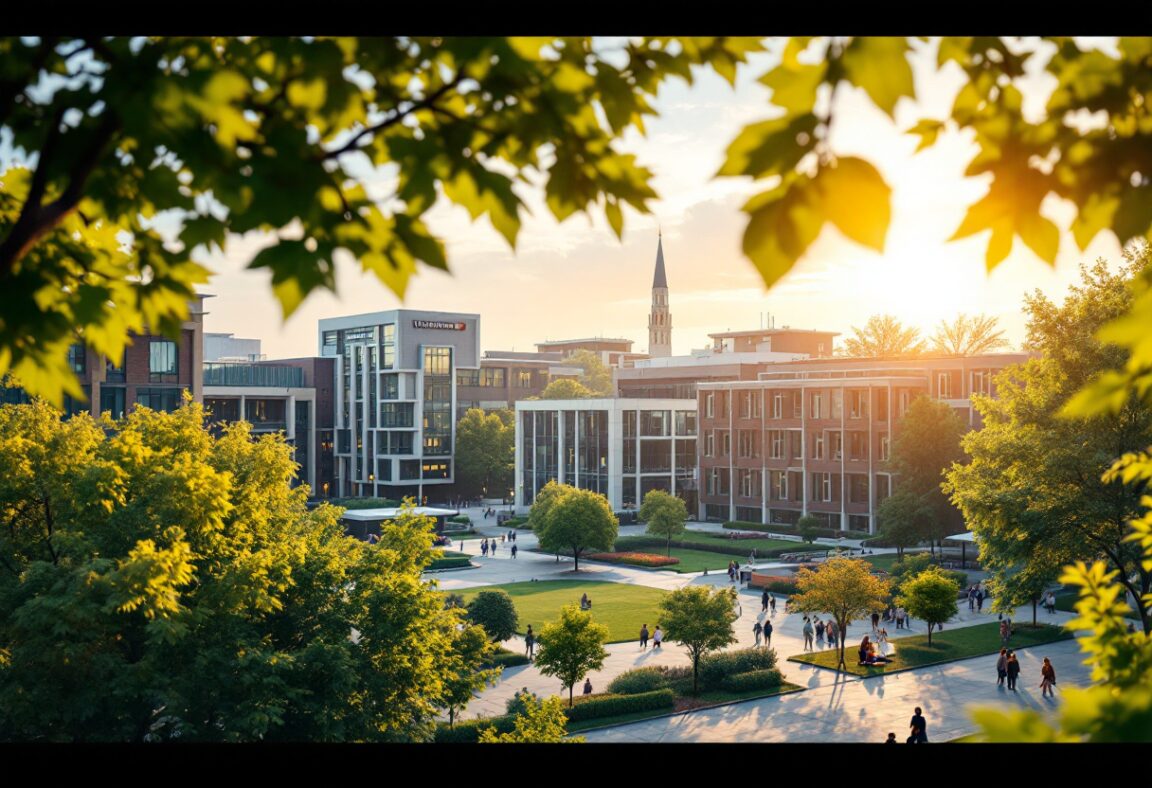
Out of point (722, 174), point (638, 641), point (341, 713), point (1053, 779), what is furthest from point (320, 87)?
point (638, 641)

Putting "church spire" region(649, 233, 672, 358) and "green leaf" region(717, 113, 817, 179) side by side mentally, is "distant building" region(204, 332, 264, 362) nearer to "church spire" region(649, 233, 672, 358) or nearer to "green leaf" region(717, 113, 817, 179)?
"church spire" region(649, 233, 672, 358)

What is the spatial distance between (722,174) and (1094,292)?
25.8m

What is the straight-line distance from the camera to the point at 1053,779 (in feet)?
17.8

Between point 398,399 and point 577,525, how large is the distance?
3936 centimetres

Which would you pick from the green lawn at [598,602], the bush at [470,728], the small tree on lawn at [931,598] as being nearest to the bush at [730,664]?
the green lawn at [598,602]

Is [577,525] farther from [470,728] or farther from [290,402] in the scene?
[290,402]

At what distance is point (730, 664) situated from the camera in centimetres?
2964

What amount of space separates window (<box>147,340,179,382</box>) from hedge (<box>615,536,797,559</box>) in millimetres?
26793

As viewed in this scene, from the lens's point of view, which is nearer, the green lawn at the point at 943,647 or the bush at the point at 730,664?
the bush at the point at 730,664

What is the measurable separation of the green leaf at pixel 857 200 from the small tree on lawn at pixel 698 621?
87.4ft

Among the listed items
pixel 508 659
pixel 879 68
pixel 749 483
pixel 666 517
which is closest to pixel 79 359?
pixel 508 659

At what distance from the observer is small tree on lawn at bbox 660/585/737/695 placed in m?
28.5

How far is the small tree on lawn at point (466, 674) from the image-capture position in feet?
68.4

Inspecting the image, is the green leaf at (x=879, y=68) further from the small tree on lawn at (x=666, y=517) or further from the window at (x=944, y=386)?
the window at (x=944, y=386)
